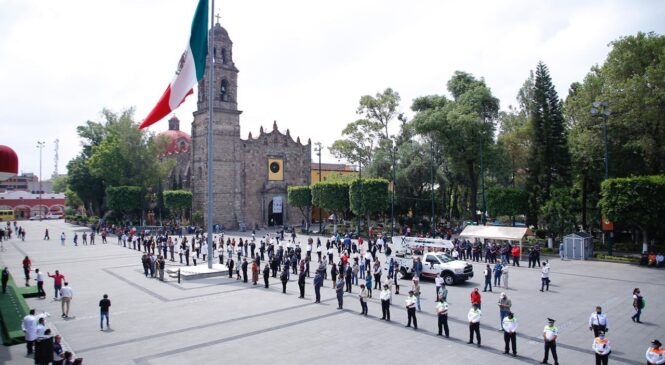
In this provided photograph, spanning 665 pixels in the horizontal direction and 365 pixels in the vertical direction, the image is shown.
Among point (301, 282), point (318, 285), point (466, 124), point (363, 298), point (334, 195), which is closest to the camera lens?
point (363, 298)

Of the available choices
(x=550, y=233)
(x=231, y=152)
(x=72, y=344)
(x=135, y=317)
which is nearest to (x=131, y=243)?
(x=231, y=152)

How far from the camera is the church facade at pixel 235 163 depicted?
5169cm

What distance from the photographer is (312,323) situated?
1402 centimetres

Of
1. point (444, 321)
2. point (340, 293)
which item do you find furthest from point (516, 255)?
point (444, 321)

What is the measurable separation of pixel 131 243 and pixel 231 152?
17.6 m

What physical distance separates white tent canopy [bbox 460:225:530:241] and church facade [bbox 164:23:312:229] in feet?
94.3

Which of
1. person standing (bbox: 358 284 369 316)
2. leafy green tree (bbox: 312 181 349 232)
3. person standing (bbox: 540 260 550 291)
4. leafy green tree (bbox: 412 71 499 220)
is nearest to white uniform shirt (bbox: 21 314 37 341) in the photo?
person standing (bbox: 358 284 369 316)

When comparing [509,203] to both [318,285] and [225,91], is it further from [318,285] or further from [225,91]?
[225,91]

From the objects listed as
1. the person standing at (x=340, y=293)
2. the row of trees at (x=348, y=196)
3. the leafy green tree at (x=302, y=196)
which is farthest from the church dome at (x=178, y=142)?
the person standing at (x=340, y=293)

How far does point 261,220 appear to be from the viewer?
56344 millimetres

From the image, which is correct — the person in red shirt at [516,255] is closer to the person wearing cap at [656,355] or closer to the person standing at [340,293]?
the person standing at [340,293]

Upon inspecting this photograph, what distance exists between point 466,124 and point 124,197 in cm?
3901

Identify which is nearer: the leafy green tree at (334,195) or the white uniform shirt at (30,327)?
the white uniform shirt at (30,327)

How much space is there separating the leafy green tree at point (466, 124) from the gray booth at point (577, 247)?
35.4 feet
